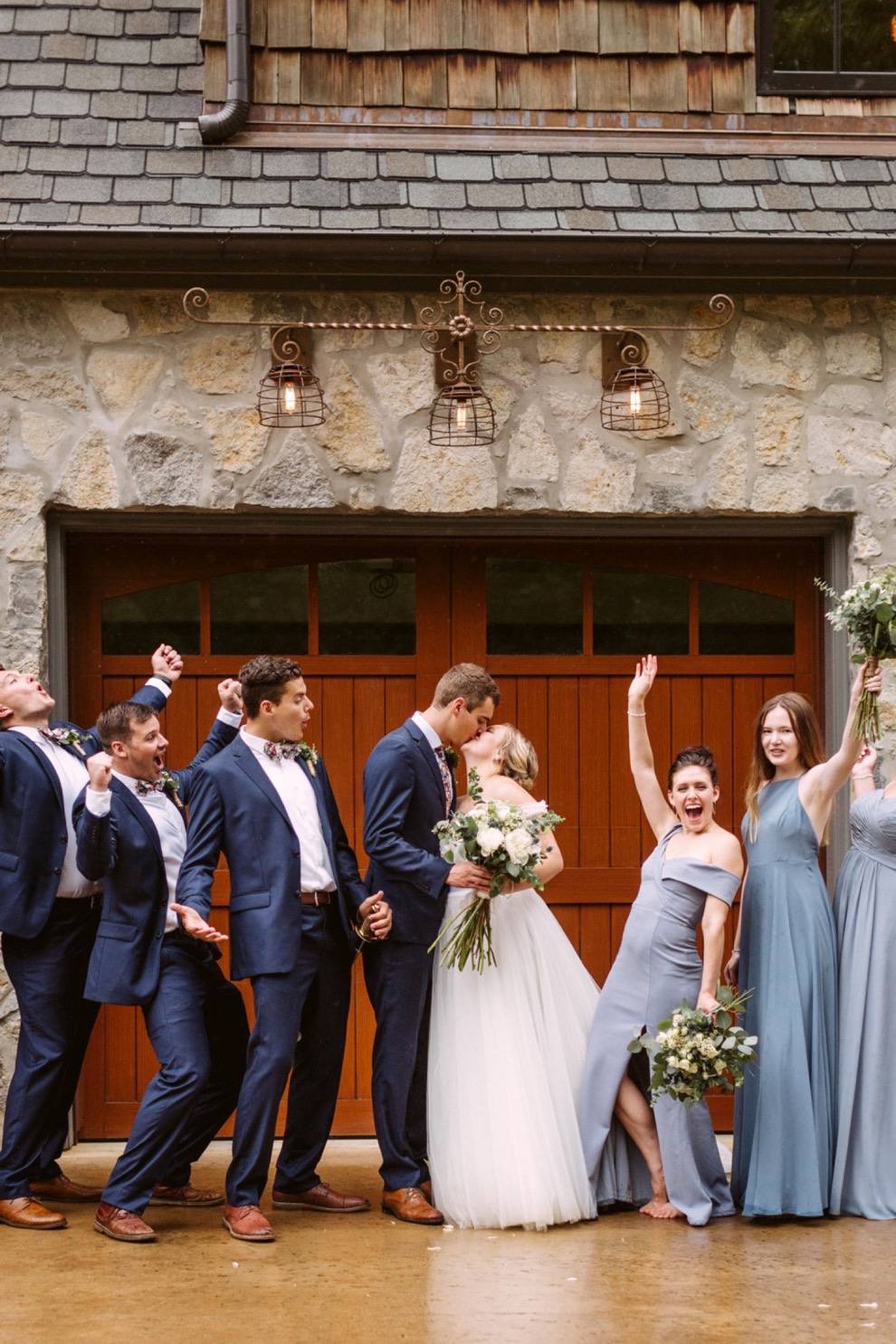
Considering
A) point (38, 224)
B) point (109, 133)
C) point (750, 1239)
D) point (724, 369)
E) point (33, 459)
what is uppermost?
point (109, 133)

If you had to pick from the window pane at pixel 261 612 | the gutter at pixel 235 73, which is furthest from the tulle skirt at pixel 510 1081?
the gutter at pixel 235 73

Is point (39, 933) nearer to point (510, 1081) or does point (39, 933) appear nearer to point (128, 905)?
point (128, 905)

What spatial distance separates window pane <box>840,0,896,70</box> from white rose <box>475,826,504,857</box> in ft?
14.0

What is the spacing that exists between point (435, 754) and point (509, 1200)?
65.2 inches

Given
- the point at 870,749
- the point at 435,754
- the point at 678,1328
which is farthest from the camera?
the point at 870,749

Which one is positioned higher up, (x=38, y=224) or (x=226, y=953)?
(x=38, y=224)

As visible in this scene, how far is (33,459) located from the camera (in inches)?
256

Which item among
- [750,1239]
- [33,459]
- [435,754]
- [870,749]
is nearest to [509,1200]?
[750,1239]

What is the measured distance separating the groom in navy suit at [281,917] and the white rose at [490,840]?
45cm

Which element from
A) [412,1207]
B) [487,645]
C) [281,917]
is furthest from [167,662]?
[412,1207]

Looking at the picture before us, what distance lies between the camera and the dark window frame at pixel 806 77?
279 inches

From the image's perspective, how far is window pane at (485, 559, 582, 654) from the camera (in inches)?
276

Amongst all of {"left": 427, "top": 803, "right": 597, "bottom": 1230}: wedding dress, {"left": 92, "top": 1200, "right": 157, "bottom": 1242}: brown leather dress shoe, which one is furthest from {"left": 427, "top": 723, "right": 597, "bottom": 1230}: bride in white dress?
{"left": 92, "top": 1200, "right": 157, "bottom": 1242}: brown leather dress shoe

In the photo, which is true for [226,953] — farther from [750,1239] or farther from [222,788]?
[750,1239]
